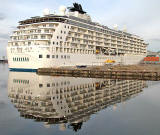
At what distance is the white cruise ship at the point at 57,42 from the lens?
178 feet

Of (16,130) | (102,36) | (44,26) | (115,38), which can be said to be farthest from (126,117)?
(115,38)

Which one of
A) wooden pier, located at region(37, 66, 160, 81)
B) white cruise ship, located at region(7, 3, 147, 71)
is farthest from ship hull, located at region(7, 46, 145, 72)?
wooden pier, located at region(37, 66, 160, 81)

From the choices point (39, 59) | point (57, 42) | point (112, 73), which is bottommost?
point (112, 73)

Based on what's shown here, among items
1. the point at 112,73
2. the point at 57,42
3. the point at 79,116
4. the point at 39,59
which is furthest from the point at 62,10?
the point at 79,116

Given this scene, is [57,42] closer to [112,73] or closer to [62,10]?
[62,10]

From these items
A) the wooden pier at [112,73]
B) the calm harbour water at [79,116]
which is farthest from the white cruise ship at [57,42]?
the calm harbour water at [79,116]

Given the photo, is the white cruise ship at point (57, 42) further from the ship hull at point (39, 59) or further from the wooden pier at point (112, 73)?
the wooden pier at point (112, 73)

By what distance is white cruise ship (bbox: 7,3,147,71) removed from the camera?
54.2 meters

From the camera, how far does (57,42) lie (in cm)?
5741

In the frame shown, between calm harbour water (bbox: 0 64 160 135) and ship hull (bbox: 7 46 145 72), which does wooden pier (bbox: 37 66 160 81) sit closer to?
ship hull (bbox: 7 46 145 72)

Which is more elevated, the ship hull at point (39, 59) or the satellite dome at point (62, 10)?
the satellite dome at point (62, 10)

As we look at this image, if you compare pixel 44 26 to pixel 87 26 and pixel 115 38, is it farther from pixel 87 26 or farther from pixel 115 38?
pixel 115 38

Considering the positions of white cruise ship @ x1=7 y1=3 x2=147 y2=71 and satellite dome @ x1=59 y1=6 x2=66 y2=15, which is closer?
white cruise ship @ x1=7 y1=3 x2=147 y2=71

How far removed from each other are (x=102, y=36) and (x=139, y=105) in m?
67.4
